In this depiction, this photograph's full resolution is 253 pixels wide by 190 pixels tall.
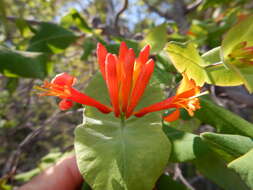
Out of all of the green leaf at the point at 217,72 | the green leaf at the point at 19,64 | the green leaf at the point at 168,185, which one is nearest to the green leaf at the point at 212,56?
the green leaf at the point at 217,72

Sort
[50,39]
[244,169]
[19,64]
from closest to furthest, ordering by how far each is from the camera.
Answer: [244,169] → [19,64] → [50,39]

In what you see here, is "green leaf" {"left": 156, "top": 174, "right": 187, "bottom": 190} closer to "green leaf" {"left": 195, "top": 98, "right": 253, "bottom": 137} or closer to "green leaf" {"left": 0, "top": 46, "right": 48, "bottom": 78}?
"green leaf" {"left": 195, "top": 98, "right": 253, "bottom": 137}

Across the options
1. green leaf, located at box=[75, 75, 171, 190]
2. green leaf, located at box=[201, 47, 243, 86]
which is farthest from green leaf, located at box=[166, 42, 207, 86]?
green leaf, located at box=[75, 75, 171, 190]

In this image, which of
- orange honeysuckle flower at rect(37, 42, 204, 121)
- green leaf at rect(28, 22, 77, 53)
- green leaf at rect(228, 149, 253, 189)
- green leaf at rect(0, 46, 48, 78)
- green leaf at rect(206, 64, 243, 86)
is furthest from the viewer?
green leaf at rect(28, 22, 77, 53)

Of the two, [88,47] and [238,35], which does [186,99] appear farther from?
Answer: [88,47]

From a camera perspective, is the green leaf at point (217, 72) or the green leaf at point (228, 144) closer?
the green leaf at point (228, 144)

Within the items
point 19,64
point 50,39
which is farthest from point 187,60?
point 50,39

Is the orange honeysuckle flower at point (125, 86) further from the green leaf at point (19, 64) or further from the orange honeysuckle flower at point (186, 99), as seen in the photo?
the green leaf at point (19, 64)
